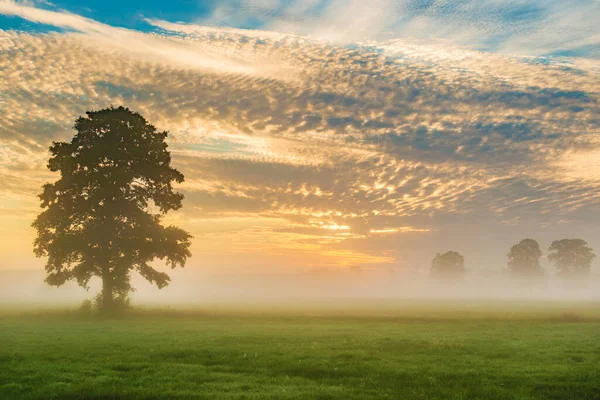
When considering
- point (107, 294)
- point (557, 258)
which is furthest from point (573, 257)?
point (107, 294)

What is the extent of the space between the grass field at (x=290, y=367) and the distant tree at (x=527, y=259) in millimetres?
139769

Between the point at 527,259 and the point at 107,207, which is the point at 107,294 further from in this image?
the point at 527,259

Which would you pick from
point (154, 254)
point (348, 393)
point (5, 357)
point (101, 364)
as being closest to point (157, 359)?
point (101, 364)

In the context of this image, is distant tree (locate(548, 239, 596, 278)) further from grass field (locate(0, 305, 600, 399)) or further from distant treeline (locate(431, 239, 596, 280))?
grass field (locate(0, 305, 600, 399))

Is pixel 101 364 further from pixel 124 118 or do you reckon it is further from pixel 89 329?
pixel 124 118

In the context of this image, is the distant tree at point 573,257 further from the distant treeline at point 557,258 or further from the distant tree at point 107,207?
the distant tree at point 107,207

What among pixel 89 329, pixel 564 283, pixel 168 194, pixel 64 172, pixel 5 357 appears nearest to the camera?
pixel 5 357

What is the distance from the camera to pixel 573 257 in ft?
511

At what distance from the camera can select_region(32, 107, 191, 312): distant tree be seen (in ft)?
157

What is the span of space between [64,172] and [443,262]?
17798cm

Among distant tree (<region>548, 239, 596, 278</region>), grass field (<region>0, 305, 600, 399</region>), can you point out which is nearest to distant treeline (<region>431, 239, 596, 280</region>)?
distant tree (<region>548, 239, 596, 278</region>)

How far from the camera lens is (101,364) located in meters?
21.2

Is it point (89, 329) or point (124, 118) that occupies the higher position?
point (124, 118)

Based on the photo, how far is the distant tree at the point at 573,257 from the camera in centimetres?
15512
